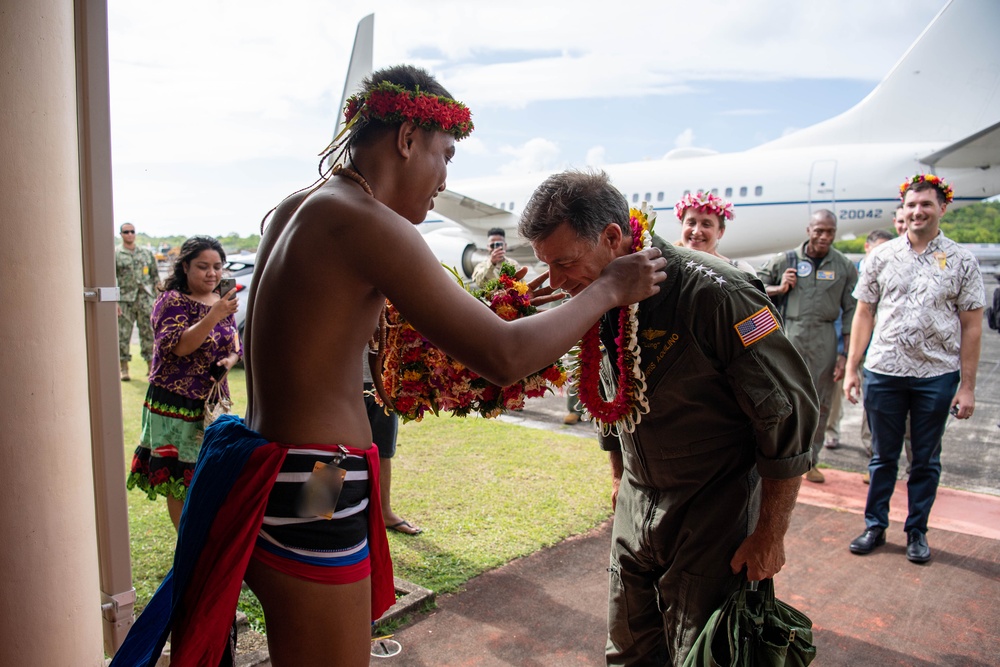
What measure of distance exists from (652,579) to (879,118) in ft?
80.1

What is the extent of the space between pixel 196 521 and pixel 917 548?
4.71 metres

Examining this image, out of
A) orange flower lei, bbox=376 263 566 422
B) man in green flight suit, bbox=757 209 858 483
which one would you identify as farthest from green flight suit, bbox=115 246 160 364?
orange flower lei, bbox=376 263 566 422

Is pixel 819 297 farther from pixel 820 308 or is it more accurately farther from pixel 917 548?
pixel 917 548

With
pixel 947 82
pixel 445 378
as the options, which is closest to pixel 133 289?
pixel 445 378

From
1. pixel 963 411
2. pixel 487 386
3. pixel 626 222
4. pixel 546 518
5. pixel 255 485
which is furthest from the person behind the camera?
pixel 546 518

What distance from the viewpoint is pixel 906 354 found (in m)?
4.80

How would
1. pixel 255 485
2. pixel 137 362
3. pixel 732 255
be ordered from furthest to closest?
pixel 732 255 → pixel 137 362 → pixel 255 485

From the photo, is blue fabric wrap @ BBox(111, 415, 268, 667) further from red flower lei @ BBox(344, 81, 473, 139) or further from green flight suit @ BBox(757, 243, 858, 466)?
green flight suit @ BBox(757, 243, 858, 466)

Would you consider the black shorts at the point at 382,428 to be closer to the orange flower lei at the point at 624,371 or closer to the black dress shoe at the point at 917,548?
A: the orange flower lei at the point at 624,371

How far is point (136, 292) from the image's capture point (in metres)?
11.2

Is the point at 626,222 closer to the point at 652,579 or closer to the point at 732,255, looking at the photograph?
the point at 652,579

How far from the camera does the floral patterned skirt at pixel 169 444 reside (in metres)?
4.20

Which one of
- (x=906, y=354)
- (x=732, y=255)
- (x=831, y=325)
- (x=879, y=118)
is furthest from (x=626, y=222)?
(x=879, y=118)

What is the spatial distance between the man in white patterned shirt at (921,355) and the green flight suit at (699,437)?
10.2 ft
